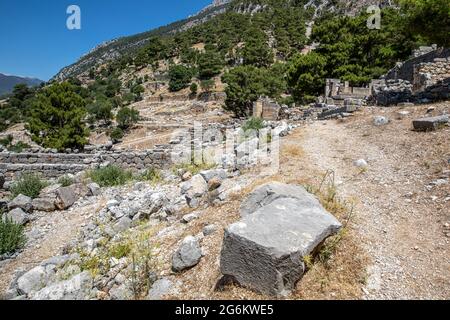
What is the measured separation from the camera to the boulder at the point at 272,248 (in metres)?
3.47

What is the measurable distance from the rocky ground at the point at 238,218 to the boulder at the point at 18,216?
22 cm

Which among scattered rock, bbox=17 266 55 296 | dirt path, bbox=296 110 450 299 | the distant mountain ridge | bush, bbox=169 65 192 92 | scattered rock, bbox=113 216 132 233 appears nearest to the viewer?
dirt path, bbox=296 110 450 299

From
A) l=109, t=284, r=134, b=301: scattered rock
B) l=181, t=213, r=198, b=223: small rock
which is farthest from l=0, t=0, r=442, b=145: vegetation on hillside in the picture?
l=109, t=284, r=134, b=301: scattered rock

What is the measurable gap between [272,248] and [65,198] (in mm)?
7746

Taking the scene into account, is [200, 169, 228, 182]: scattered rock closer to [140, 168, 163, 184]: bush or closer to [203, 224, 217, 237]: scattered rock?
[203, 224, 217, 237]: scattered rock

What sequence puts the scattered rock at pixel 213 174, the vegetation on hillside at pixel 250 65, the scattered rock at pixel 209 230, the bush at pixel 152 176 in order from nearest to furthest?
the scattered rock at pixel 209 230 → the scattered rock at pixel 213 174 → the bush at pixel 152 176 → the vegetation on hillside at pixel 250 65

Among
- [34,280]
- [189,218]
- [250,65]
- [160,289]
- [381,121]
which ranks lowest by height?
[34,280]

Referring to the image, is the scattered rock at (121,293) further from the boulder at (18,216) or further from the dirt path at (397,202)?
the boulder at (18,216)

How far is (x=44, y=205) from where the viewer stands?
363 inches

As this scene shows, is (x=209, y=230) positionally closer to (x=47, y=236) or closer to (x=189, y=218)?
(x=189, y=218)

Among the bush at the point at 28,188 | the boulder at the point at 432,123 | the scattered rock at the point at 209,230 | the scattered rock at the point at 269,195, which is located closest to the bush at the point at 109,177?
the bush at the point at 28,188

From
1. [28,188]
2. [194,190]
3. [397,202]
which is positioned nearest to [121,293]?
[194,190]

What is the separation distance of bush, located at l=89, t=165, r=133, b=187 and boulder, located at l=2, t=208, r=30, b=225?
2.48 m

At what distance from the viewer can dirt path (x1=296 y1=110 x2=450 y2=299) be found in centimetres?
380
